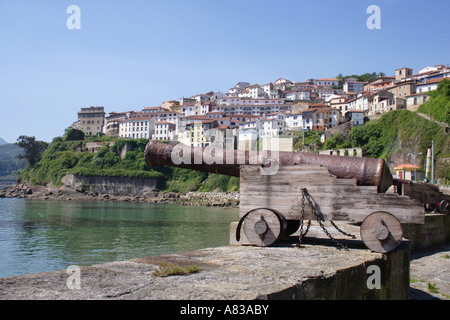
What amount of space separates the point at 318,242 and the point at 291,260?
1938 millimetres

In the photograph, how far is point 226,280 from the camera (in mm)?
3471

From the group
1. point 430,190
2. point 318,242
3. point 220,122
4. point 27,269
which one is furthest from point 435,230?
point 220,122

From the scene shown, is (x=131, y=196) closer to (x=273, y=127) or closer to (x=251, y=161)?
(x=273, y=127)

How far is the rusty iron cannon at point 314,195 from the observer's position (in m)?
5.19

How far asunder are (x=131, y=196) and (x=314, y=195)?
3865 inches

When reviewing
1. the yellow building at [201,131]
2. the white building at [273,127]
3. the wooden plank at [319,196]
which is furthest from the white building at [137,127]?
the wooden plank at [319,196]

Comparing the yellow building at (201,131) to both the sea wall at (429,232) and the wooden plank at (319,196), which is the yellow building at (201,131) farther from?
the wooden plank at (319,196)

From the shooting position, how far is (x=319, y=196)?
18.2ft

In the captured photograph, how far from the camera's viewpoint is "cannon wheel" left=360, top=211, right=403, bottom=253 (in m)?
5.09

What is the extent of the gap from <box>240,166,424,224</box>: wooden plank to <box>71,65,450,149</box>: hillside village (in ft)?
197

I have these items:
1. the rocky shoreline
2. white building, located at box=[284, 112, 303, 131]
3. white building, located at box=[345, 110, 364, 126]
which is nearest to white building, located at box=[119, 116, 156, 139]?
the rocky shoreline

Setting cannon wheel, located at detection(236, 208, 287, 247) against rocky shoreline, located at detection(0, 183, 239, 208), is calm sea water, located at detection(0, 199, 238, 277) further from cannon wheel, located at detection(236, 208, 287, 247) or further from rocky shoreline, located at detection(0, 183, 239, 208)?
rocky shoreline, located at detection(0, 183, 239, 208)

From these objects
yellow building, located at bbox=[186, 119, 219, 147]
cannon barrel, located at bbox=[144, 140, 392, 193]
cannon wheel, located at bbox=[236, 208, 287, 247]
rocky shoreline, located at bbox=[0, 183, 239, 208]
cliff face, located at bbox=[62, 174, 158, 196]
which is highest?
yellow building, located at bbox=[186, 119, 219, 147]
